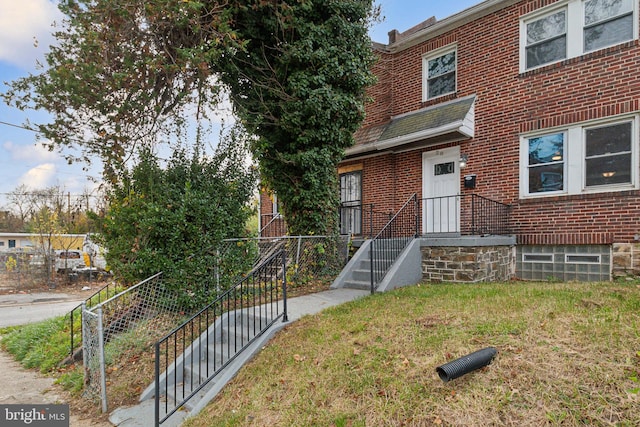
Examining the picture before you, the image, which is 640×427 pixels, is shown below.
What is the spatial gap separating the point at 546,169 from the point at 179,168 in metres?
7.53

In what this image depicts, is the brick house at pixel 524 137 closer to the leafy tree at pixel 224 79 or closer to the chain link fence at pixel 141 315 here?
the leafy tree at pixel 224 79

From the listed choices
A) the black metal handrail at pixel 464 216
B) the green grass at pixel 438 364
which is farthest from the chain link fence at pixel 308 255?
the black metal handrail at pixel 464 216

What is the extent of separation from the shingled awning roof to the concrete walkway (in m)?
4.54

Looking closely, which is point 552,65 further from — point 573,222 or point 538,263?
point 538,263

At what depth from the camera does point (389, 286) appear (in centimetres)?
717

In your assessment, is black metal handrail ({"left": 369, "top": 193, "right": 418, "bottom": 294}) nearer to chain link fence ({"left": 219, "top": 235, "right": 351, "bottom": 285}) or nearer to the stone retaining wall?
the stone retaining wall

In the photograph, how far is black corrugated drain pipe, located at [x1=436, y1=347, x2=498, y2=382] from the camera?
3.15 m

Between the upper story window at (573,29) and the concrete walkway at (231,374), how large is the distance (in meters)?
6.71

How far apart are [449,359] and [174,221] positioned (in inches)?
172

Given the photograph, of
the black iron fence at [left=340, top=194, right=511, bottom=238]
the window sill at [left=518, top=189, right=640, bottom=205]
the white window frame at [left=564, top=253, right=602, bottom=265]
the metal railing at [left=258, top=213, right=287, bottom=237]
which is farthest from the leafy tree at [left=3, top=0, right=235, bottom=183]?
the white window frame at [left=564, top=253, right=602, bottom=265]

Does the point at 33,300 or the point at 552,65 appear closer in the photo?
the point at 552,65

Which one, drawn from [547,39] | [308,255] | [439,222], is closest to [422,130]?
[439,222]

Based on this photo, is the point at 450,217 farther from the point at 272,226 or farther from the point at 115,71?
the point at 115,71

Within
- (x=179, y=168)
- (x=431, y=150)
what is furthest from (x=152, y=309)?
(x=431, y=150)
